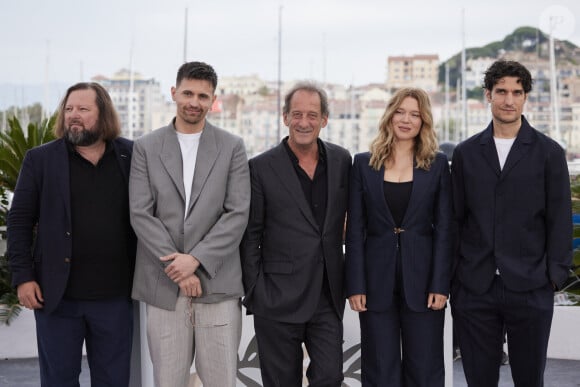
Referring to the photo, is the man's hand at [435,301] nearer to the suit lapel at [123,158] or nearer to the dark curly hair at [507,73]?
the dark curly hair at [507,73]

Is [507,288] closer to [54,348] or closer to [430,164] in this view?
[430,164]

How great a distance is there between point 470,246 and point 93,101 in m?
1.89

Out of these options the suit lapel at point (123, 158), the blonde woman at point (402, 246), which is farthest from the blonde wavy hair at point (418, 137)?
the suit lapel at point (123, 158)

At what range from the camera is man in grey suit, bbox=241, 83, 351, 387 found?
12.3 ft

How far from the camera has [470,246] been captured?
12.3 feet

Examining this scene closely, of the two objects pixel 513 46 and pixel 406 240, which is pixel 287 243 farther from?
pixel 513 46

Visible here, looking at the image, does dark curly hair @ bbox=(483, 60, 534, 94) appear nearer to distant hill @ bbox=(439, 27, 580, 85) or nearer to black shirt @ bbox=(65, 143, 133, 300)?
black shirt @ bbox=(65, 143, 133, 300)

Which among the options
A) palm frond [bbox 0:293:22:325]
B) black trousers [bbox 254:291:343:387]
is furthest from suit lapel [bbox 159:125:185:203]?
palm frond [bbox 0:293:22:325]

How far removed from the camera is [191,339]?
12.4ft

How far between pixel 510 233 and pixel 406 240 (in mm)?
465

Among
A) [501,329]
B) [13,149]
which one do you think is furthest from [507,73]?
[13,149]

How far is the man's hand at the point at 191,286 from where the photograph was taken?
11.8 feet

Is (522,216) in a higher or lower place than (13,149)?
lower

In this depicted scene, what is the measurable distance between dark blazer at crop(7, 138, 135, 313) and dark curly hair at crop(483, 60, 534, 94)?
175 centimetres
